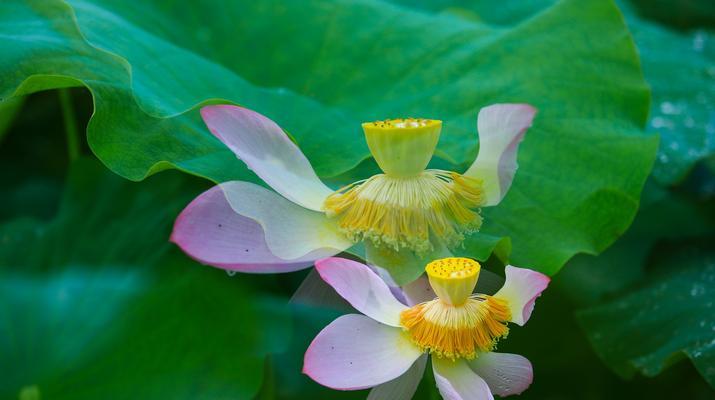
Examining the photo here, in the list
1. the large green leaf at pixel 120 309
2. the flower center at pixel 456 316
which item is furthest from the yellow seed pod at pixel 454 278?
the large green leaf at pixel 120 309

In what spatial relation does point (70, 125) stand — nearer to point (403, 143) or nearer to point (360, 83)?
point (360, 83)

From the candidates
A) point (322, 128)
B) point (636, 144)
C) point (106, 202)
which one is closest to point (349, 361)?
point (322, 128)

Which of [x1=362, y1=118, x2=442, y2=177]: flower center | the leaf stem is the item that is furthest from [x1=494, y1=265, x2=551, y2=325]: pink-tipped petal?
the leaf stem

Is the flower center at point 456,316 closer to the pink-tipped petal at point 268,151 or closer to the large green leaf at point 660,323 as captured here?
the pink-tipped petal at point 268,151

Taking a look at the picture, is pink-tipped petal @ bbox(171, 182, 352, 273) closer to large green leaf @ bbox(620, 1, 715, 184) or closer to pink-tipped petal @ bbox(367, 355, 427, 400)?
pink-tipped petal @ bbox(367, 355, 427, 400)

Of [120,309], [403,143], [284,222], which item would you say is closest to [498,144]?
[403,143]

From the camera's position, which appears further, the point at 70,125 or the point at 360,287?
the point at 70,125

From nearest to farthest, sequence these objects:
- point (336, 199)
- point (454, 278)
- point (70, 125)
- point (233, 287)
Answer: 1. point (454, 278)
2. point (336, 199)
3. point (233, 287)
4. point (70, 125)

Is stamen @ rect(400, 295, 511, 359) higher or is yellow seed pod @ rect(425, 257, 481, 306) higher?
yellow seed pod @ rect(425, 257, 481, 306)

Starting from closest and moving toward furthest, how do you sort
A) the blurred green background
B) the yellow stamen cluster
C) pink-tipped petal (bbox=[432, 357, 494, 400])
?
pink-tipped petal (bbox=[432, 357, 494, 400])
the yellow stamen cluster
the blurred green background
